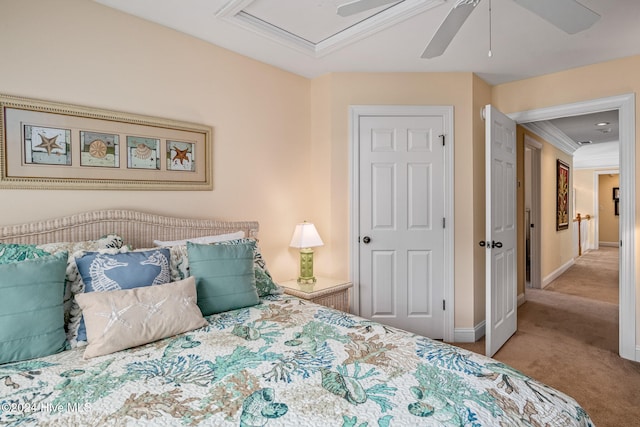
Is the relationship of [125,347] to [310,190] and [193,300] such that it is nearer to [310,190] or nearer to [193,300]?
[193,300]

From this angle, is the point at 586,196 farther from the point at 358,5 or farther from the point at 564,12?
the point at 358,5

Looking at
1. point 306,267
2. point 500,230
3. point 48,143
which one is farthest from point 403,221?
point 48,143

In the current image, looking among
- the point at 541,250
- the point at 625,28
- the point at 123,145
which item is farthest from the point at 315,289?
the point at 541,250

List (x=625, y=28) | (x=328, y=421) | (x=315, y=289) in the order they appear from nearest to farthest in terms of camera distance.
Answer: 1. (x=328, y=421)
2. (x=625, y=28)
3. (x=315, y=289)

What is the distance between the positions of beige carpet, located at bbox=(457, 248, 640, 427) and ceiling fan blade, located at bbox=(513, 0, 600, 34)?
2.12 meters

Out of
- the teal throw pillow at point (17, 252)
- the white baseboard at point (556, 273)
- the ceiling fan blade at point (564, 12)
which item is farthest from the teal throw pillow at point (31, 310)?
Result: the white baseboard at point (556, 273)

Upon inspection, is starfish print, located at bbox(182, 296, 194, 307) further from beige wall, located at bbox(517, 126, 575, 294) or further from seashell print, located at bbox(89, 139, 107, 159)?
beige wall, located at bbox(517, 126, 575, 294)

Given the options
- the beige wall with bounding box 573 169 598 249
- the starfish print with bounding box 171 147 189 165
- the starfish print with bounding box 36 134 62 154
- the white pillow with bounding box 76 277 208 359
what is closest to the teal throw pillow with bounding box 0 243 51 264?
the white pillow with bounding box 76 277 208 359

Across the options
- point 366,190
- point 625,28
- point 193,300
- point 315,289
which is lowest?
point 315,289

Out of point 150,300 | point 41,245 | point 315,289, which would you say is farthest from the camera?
point 315,289

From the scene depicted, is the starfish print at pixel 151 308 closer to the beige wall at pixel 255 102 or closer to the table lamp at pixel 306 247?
the beige wall at pixel 255 102

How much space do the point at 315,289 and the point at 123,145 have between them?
1.66 m

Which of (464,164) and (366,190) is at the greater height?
(464,164)

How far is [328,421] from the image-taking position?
3.12ft
